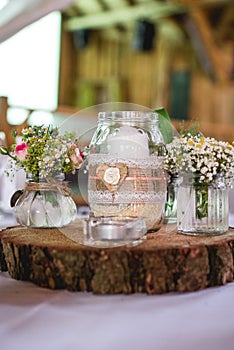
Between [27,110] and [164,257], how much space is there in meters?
2.30

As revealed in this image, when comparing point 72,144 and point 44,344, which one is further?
point 72,144

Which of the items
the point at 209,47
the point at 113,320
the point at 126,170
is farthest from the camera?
the point at 209,47

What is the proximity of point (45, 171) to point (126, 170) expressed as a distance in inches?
7.0

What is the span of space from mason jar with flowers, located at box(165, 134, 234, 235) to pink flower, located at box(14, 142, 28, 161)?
314 millimetres

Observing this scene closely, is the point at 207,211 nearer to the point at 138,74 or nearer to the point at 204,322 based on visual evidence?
the point at 204,322

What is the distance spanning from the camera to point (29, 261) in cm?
91

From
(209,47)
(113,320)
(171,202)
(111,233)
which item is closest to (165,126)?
(171,202)

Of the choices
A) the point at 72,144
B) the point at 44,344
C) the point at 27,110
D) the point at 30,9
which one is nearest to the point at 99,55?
the point at 27,110

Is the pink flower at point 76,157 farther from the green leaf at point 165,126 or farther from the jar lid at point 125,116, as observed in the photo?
the green leaf at point 165,126

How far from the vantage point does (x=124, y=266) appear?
854mm

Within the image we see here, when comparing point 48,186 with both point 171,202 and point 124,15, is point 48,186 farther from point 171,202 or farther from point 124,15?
point 124,15

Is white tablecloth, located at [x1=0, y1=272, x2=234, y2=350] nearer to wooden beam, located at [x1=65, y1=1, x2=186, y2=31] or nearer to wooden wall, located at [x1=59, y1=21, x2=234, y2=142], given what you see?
wooden beam, located at [x1=65, y1=1, x2=186, y2=31]

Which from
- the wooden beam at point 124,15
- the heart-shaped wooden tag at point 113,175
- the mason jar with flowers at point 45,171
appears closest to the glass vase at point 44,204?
the mason jar with flowers at point 45,171

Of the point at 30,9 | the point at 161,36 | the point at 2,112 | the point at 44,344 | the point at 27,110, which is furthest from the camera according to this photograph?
the point at 161,36
